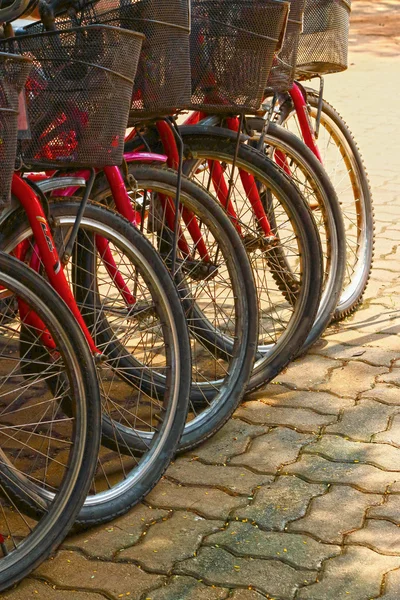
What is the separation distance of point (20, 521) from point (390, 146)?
6553 millimetres

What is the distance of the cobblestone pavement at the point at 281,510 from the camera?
304 centimetres

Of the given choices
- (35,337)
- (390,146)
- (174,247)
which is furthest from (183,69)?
(390,146)

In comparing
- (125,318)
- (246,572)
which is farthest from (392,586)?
(125,318)

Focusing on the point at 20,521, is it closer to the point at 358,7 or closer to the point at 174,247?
the point at 174,247

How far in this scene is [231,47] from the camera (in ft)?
12.6

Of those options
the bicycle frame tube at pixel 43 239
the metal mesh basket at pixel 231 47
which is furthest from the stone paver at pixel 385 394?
the bicycle frame tube at pixel 43 239

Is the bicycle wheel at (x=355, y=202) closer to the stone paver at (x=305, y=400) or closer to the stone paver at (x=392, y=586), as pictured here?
the stone paver at (x=305, y=400)

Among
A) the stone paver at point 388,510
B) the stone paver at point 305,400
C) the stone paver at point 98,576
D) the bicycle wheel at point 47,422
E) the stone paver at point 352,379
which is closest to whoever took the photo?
the bicycle wheel at point 47,422

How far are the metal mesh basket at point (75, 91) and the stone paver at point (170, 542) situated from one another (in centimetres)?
108

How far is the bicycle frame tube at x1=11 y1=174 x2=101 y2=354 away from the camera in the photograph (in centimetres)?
307

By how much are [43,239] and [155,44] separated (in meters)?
0.73

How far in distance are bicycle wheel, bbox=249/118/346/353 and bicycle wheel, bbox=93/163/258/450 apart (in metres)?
0.51

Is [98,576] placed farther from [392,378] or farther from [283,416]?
[392,378]

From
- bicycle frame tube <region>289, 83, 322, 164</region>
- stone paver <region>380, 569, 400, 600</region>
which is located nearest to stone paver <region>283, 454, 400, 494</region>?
stone paver <region>380, 569, 400, 600</region>
